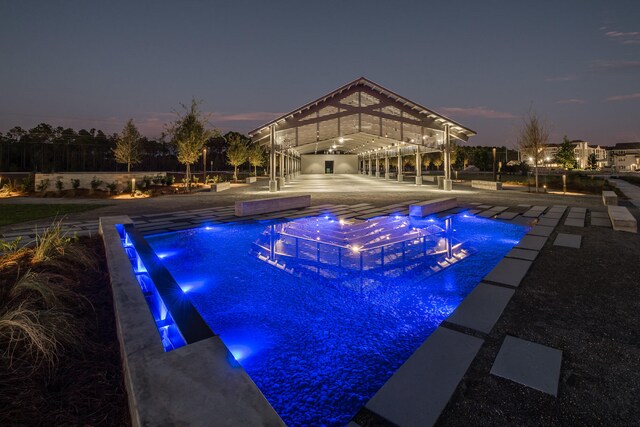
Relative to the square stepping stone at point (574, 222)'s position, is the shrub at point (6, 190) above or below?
above

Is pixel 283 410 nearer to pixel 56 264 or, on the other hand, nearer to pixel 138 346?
pixel 138 346

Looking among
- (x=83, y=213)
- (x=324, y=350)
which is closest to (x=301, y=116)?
(x=83, y=213)

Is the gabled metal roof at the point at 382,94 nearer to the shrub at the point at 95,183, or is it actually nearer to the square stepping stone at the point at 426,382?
the shrub at the point at 95,183

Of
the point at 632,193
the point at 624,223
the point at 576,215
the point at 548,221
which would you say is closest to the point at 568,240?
the point at 624,223

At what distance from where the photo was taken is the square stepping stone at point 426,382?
1.94m

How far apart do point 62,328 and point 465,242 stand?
280 inches

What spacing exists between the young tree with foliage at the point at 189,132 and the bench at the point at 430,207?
52.3 ft

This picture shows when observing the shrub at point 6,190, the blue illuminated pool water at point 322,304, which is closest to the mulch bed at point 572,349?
the blue illuminated pool water at point 322,304

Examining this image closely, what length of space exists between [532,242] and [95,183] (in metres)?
21.4

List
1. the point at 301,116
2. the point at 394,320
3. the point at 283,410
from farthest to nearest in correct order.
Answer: the point at 301,116
the point at 394,320
the point at 283,410

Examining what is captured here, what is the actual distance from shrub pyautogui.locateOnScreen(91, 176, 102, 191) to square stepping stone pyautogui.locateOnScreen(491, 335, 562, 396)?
2132 centimetres

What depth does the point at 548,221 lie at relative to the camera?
29.9ft

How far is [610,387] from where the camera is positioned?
2.20 m

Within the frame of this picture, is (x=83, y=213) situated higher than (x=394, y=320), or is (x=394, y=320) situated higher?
(x=83, y=213)
